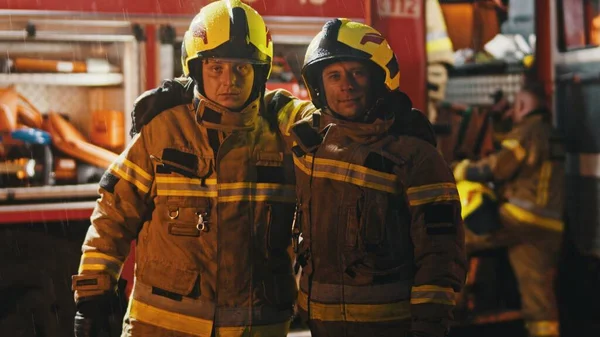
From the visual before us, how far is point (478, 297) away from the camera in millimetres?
6465

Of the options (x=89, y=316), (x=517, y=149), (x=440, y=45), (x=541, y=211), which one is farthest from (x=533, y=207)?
(x=89, y=316)

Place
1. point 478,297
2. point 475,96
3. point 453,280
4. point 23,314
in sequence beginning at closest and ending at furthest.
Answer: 1. point 453,280
2. point 23,314
3. point 478,297
4. point 475,96

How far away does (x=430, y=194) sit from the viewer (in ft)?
9.62

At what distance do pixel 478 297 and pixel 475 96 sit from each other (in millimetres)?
1917

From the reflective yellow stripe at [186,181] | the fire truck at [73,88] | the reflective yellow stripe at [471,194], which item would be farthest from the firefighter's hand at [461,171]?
the reflective yellow stripe at [186,181]

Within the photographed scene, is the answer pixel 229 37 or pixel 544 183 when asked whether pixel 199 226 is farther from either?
pixel 544 183

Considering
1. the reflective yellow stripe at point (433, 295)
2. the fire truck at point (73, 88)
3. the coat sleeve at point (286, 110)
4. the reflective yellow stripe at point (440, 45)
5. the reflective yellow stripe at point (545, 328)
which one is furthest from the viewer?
the reflective yellow stripe at point (440, 45)

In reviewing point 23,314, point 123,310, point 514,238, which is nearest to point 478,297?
point 514,238

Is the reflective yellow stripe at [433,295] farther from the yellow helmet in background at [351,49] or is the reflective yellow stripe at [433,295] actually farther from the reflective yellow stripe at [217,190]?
the yellow helmet in background at [351,49]

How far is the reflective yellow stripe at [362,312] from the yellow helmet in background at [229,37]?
96 centimetres

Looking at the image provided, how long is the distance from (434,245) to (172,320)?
1.04 m

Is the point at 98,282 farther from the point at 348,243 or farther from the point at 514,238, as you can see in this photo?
the point at 514,238

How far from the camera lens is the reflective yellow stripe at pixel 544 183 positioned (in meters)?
5.98

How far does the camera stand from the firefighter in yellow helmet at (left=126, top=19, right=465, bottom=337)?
291 centimetres
